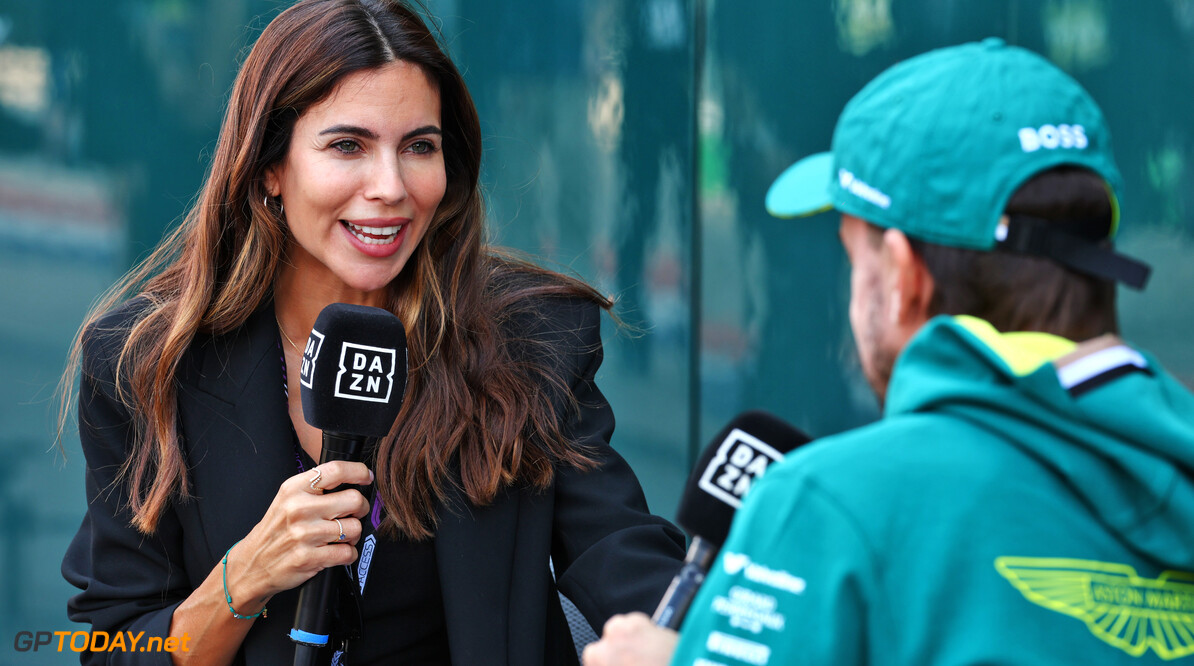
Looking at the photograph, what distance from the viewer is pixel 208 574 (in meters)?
2.05

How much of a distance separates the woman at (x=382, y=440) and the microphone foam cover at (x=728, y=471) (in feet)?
2.06

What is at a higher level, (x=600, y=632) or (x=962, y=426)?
(x=962, y=426)

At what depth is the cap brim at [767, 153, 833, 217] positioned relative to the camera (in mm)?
1250

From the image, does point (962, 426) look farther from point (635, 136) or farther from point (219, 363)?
point (635, 136)

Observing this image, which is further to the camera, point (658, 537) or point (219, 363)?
point (219, 363)

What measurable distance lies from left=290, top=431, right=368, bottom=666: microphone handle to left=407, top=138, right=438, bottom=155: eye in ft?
2.25

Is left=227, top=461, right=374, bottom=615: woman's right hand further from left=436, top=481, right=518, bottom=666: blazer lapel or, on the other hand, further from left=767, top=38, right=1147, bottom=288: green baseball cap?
left=767, top=38, right=1147, bottom=288: green baseball cap

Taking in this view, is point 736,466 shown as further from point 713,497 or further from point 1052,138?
point 1052,138

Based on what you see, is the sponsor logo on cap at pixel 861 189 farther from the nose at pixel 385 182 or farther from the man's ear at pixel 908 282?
the nose at pixel 385 182

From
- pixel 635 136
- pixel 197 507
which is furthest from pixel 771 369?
pixel 197 507

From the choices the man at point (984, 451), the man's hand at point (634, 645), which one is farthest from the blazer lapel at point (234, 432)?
the man at point (984, 451)

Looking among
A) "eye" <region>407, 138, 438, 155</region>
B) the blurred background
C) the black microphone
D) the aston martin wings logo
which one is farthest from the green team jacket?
the blurred background

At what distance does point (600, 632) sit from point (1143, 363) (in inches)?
44.7

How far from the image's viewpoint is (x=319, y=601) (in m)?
1.66
